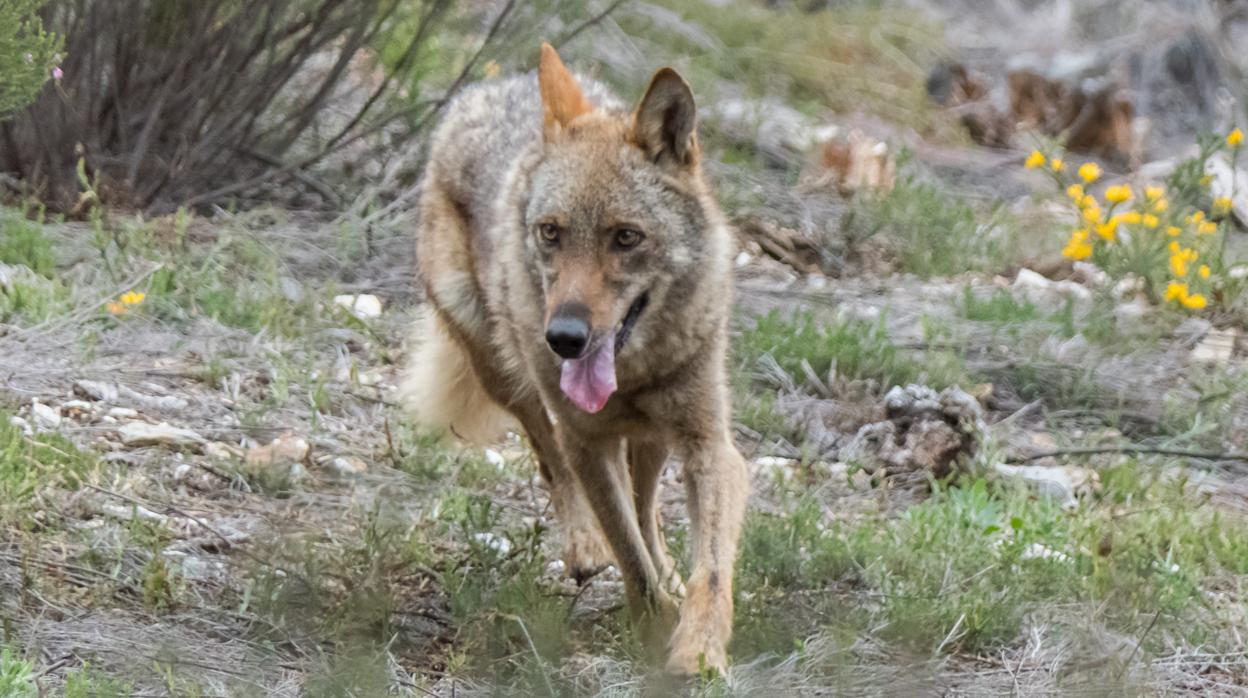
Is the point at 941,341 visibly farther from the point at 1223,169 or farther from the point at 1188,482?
the point at 1223,169

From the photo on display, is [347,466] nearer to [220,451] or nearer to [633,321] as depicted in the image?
[220,451]

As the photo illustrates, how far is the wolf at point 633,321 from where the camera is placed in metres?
4.51

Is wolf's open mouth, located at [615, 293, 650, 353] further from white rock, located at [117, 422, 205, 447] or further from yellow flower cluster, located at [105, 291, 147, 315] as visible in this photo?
yellow flower cluster, located at [105, 291, 147, 315]

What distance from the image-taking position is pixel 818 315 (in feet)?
25.9

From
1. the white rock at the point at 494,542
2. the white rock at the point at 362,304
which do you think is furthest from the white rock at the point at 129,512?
the white rock at the point at 362,304

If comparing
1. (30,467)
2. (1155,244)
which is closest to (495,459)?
(30,467)

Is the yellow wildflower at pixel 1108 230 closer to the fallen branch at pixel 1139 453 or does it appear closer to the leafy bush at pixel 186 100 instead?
the fallen branch at pixel 1139 453

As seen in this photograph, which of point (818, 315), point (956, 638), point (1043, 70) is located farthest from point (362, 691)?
point (1043, 70)

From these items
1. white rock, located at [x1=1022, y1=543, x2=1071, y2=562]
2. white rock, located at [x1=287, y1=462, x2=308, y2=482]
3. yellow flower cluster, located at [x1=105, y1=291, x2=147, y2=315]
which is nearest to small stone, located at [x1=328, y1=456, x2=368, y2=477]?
white rock, located at [x1=287, y1=462, x2=308, y2=482]

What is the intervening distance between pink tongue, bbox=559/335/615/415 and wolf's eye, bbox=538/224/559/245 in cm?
35

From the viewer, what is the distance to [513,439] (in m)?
6.94

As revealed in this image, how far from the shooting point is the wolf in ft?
14.8

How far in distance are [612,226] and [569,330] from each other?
378 millimetres

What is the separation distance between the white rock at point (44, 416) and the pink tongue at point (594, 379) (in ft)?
6.81
